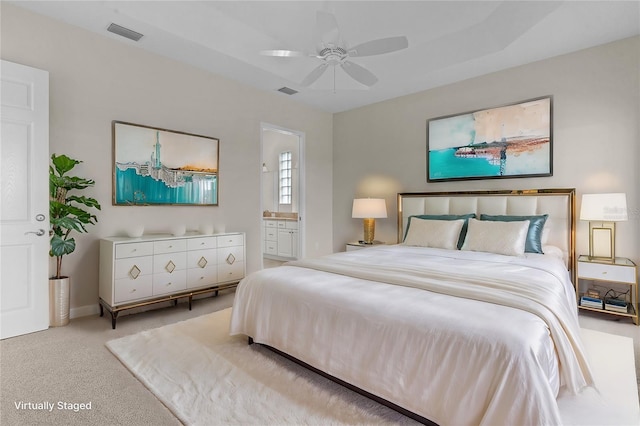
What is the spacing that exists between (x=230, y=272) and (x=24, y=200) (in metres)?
2.09

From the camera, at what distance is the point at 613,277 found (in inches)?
123

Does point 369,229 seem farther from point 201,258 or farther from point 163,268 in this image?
point 163,268

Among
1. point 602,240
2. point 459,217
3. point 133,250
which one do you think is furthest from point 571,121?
point 133,250

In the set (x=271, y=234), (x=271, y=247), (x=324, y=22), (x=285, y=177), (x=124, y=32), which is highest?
(x=124, y=32)

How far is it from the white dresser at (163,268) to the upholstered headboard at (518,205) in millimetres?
2698

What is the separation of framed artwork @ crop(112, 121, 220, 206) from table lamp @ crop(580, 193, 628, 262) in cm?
427

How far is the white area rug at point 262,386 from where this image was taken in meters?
1.75

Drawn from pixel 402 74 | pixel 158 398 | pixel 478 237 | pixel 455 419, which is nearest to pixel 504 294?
pixel 455 419

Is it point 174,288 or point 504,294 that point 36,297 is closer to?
point 174,288

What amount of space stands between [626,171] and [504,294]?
2765mm

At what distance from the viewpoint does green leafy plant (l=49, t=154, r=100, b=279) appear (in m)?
2.91

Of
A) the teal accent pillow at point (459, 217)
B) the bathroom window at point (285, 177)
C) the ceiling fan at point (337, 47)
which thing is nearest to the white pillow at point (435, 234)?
the teal accent pillow at point (459, 217)

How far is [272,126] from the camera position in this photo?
16.7 ft

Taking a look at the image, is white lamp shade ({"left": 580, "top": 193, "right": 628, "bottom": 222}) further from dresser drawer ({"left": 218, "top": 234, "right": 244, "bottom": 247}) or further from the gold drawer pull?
the gold drawer pull
